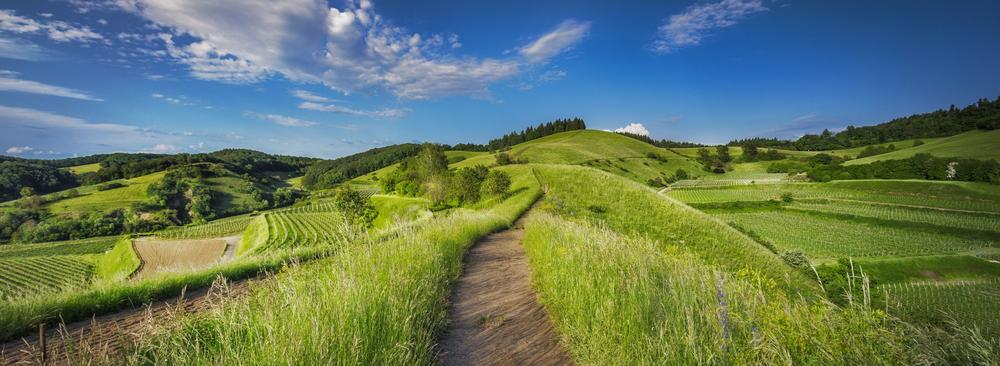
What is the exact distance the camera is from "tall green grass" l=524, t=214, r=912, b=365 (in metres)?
3.06

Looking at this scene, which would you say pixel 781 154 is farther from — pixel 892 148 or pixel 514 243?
pixel 514 243

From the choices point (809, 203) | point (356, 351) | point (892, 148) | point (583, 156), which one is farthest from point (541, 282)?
point (892, 148)

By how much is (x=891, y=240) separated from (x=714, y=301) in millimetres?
71034

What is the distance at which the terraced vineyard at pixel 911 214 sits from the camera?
Answer: 5256cm

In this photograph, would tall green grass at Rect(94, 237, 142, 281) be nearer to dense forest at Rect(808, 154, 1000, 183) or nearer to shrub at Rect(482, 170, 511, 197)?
shrub at Rect(482, 170, 511, 197)

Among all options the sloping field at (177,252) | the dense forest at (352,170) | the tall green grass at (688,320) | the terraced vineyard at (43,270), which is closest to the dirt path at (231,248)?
the sloping field at (177,252)

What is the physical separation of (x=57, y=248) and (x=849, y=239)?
155 metres

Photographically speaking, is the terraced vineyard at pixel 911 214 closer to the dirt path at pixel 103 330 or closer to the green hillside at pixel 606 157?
the green hillside at pixel 606 157

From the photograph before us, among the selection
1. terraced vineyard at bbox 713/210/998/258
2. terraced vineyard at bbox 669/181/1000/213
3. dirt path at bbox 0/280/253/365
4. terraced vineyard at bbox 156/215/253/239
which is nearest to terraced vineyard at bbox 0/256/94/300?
terraced vineyard at bbox 156/215/253/239

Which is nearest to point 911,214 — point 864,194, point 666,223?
point 864,194

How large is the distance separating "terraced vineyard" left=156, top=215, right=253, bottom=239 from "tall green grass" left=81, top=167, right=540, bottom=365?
10781cm

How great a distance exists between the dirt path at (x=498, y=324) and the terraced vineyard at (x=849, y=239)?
1907 inches

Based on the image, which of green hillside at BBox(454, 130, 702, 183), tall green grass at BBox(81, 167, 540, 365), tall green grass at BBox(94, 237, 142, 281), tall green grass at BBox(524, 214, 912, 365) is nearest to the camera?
tall green grass at BBox(81, 167, 540, 365)

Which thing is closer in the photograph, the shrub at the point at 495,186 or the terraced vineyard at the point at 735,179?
the shrub at the point at 495,186
